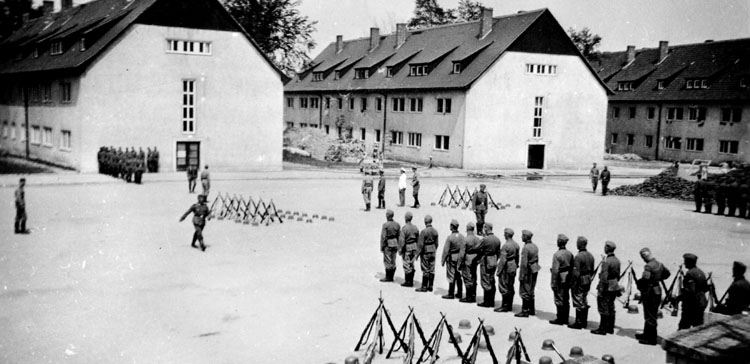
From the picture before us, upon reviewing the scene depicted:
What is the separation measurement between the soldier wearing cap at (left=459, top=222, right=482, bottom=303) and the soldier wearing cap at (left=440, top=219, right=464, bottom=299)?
0.45 ft

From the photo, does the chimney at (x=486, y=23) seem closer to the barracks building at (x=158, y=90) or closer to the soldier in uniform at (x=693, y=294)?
the barracks building at (x=158, y=90)

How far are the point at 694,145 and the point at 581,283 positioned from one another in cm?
5180

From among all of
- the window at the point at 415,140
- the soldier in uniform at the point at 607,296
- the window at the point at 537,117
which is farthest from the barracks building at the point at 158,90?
the soldier in uniform at the point at 607,296

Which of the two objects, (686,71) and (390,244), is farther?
(686,71)

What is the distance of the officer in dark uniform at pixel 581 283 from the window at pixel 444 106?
35.9 m

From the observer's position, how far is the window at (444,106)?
47494 mm

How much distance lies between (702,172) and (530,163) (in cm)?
1446

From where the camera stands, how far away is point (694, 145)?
57750mm

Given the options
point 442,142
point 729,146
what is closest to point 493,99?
point 442,142

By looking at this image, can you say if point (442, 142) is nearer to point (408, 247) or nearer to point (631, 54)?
point (631, 54)

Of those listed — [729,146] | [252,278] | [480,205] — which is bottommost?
[252,278]

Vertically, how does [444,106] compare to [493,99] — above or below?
below

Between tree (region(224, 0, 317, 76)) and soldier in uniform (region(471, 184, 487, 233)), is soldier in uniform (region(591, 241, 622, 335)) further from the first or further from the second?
tree (region(224, 0, 317, 76))

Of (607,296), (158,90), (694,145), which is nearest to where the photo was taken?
(607,296)
